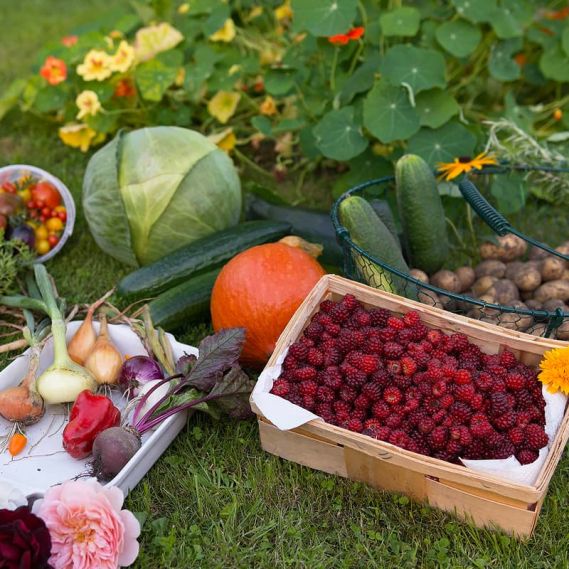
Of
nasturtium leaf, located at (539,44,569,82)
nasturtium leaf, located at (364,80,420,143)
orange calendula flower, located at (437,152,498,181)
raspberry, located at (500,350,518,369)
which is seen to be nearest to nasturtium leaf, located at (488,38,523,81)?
nasturtium leaf, located at (539,44,569,82)

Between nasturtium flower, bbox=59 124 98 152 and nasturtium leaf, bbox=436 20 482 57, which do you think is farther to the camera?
nasturtium flower, bbox=59 124 98 152

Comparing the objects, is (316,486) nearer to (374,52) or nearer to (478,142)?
(478,142)

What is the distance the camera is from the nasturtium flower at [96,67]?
330 centimetres

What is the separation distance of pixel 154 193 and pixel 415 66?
1.19m

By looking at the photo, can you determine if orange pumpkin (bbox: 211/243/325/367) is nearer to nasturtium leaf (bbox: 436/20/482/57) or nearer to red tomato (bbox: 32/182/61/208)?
red tomato (bbox: 32/182/61/208)

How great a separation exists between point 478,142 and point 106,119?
1.77 m

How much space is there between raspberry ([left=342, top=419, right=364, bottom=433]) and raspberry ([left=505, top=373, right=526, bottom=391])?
40 centimetres

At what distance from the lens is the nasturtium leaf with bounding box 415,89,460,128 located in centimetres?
285

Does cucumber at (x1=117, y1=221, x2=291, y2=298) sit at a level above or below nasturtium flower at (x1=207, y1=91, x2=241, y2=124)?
below

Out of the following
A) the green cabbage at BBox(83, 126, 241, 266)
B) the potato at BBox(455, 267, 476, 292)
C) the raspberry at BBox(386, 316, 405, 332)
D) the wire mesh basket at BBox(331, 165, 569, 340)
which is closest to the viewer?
the raspberry at BBox(386, 316, 405, 332)

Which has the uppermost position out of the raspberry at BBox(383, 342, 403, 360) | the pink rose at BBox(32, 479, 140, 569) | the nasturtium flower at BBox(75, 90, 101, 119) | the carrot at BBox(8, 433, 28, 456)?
the nasturtium flower at BBox(75, 90, 101, 119)

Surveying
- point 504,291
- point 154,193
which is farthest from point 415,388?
point 154,193

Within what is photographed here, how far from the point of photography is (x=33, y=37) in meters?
4.73

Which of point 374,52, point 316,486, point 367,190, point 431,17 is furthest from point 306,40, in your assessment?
point 316,486
